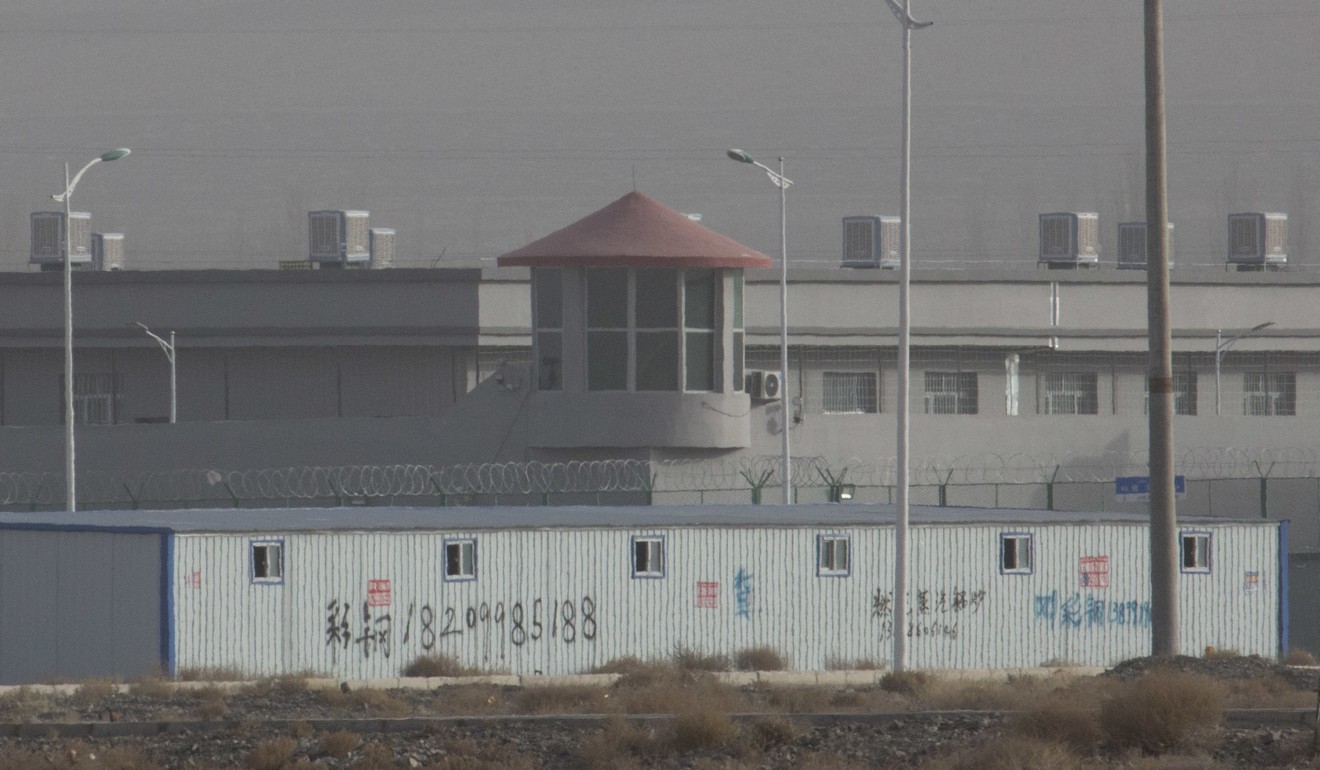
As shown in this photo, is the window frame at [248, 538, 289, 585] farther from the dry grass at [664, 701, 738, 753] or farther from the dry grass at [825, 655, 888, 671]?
the dry grass at [664, 701, 738, 753]

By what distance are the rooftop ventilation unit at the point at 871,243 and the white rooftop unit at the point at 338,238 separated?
45.1 feet

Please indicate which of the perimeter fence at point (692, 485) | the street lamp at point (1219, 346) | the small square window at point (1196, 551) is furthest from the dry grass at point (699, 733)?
the street lamp at point (1219, 346)

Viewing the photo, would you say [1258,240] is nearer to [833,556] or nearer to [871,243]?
[871,243]

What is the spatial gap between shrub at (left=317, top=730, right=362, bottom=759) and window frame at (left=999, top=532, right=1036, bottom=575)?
15.2 m

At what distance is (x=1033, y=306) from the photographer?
182ft

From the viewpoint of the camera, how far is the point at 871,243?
58.3m

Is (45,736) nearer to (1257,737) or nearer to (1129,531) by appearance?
(1257,737)

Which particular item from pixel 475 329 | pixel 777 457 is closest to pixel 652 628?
pixel 777 457

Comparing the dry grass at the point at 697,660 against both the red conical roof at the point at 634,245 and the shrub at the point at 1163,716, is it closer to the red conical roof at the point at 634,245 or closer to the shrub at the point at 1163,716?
the shrub at the point at 1163,716

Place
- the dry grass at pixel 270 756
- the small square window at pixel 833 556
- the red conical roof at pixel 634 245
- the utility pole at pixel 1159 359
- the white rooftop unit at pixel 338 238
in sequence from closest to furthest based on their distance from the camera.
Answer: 1. the dry grass at pixel 270 756
2. the utility pole at pixel 1159 359
3. the small square window at pixel 833 556
4. the red conical roof at pixel 634 245
5. the white rooftop unit at pixel 338 238

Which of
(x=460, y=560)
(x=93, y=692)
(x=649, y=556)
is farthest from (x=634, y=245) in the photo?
(x=93, y=692)

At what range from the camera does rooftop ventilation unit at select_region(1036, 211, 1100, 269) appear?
60875 mm

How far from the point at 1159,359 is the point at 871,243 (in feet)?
117

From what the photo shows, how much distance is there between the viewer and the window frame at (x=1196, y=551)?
31594 millimetres
